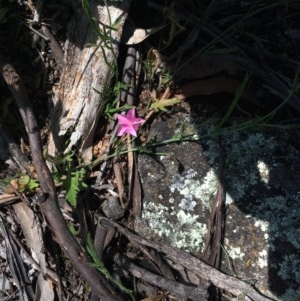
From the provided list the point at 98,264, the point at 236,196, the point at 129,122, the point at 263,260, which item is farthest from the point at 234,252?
the point at 129,122

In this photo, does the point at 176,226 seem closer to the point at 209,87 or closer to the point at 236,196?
the point at 236,196

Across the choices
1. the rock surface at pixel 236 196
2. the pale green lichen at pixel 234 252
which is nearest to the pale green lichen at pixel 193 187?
the rock surface at pixel 236 196

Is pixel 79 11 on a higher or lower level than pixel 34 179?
higher

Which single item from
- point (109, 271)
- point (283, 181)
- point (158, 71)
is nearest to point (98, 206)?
point (109, 271)

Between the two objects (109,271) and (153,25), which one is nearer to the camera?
(109,271)

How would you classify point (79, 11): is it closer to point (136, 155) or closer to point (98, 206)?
point (136, 155)

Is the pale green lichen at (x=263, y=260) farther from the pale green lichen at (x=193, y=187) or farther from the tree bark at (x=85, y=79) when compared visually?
the tree bark at (x=85, y=79)

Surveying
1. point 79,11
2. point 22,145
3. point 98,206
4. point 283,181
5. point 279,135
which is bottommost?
point 98,206
